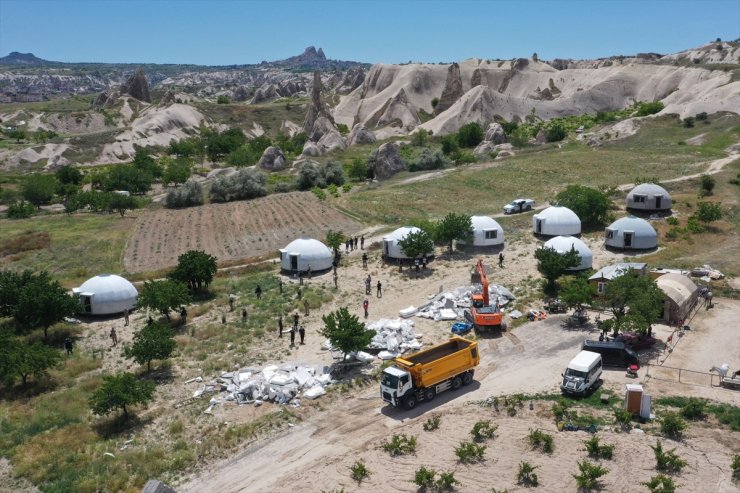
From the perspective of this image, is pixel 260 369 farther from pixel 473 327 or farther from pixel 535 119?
pixel 535 119

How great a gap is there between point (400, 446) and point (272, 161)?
81.6 meters

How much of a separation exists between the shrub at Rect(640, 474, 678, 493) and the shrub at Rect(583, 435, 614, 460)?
6.59 ft

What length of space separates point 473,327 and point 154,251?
104 feet

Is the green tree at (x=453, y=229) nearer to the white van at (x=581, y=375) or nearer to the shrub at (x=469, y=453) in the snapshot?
the white van at (x=581, y=375)

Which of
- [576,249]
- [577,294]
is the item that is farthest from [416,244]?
[577,294]

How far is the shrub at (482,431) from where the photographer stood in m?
23.7

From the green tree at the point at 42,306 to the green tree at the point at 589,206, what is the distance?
40.9 metres

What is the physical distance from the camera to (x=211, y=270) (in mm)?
42375

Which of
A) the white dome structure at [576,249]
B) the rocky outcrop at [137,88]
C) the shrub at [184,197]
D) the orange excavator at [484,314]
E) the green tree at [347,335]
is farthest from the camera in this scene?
the rocky outcrop at [137,88]

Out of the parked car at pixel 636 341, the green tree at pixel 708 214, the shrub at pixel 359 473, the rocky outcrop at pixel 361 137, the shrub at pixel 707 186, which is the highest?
the rocky outcrop at pixel 361 137

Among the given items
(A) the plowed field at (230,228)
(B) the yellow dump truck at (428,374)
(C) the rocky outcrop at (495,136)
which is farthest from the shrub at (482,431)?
(C) the rocky outcrop at (495,136)

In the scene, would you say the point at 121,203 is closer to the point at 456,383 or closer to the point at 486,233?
the point at 486,233

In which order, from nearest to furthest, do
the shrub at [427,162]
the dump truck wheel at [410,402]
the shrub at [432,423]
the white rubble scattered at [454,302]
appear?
the shrub at [432,423] → the dump truck wheel at [410,402] → the white rubble scattered at [454,302] → the shrub at [427,162]

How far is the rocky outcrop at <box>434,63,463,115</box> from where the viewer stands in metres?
142
